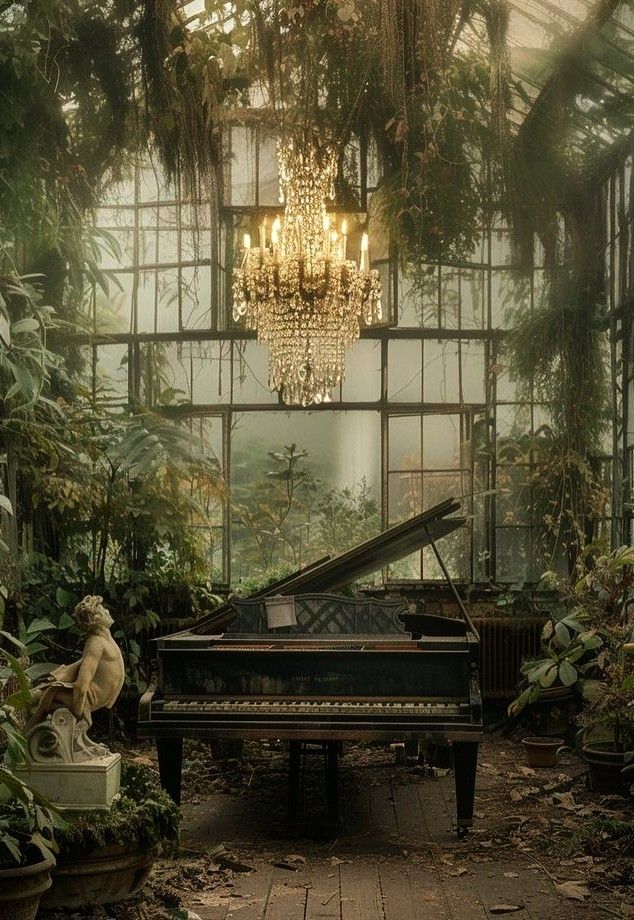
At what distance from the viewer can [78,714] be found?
421cm

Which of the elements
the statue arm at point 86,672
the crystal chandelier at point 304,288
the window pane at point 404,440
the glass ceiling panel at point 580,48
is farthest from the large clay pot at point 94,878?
the window pane at point 404,440

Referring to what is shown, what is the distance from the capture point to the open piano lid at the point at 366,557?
5.62 metres

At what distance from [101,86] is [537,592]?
4430mm

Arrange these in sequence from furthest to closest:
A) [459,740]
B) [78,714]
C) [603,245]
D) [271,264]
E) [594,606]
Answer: [603,245], [271,264], [594,606], [459,740], [78,714]

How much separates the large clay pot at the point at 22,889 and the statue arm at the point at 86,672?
0.67 meters

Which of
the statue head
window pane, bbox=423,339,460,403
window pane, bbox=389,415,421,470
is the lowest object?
the statue head

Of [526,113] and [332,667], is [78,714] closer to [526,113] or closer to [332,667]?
[332,667]

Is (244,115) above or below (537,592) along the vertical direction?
above

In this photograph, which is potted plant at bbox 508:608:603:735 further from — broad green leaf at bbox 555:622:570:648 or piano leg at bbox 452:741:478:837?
piano leg at bbox 452:741:478:837

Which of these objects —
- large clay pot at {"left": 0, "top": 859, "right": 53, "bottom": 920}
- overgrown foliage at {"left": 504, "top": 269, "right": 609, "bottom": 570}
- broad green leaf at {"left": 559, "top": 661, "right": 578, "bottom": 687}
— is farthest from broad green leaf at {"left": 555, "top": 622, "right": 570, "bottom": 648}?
large clay pot at {"left": 0, "top": 859, "right": 53, "bottom": 920}

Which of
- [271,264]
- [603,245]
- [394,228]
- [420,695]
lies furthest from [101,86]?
[420,695]

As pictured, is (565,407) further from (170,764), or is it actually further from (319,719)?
(170,764)

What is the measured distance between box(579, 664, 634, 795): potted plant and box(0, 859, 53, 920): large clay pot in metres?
3.02

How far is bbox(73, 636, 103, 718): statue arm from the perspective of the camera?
13.8ft
